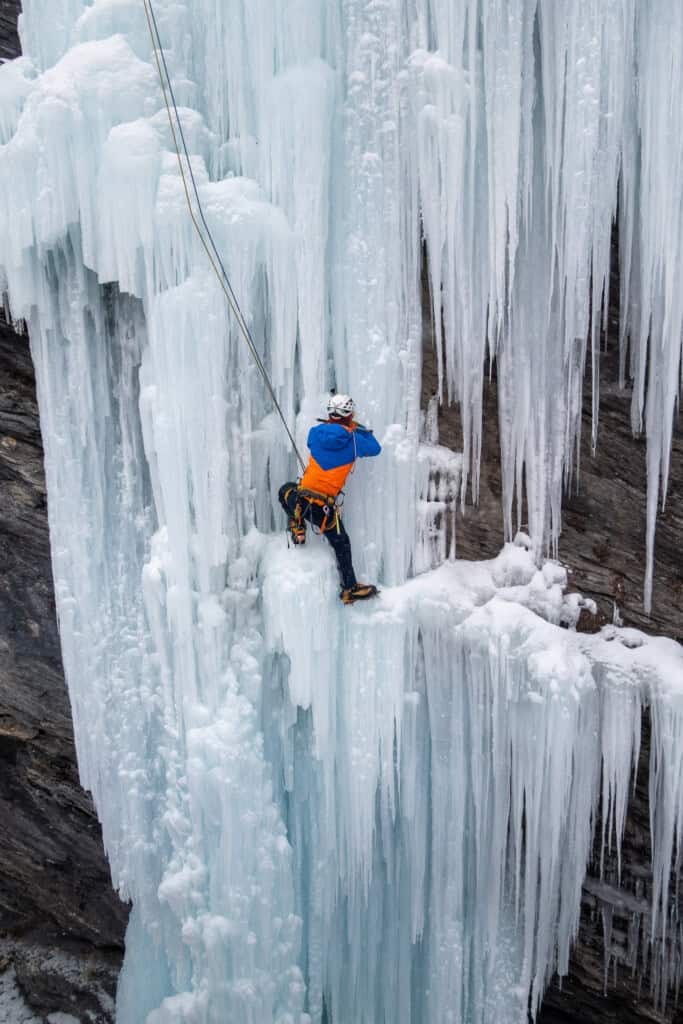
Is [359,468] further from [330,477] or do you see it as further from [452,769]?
[452,769]

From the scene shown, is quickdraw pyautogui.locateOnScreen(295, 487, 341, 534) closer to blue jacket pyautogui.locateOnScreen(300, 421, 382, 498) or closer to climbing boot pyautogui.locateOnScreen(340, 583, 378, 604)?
blue jacket pyautogui.locateOnScreen(300, 421, 382, 498)

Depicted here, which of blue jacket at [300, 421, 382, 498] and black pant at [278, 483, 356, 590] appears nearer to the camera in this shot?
blue jacket at [300, 421, 382, 498]

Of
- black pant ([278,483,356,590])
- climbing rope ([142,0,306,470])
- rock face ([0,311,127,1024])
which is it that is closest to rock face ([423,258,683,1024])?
black pant ([278,483,356,590])

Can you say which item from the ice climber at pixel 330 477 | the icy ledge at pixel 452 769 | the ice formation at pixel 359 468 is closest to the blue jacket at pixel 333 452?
the ice climber at pixel 330 477

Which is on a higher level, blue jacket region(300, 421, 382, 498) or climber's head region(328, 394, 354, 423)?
climber's head region(328, 394, 354, 423)

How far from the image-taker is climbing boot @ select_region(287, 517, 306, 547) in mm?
3967

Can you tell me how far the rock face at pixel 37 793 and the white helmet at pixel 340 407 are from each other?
6.58ft

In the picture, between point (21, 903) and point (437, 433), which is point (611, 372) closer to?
point (437, 433)

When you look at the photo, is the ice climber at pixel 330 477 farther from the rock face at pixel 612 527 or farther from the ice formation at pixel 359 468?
the rock face at pixel 612 527

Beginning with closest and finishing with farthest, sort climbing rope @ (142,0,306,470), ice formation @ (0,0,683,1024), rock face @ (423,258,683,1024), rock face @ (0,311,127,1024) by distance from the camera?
ice formation @ (0,0,683,1024) → climbing rope @ (142,0,306,470) → rock face @ (423,258,683,1024) → rock face @ (0,311,127,1024)

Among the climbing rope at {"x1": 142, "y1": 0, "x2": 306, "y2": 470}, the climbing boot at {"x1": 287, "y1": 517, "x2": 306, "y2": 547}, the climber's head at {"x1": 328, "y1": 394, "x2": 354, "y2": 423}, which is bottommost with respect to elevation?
the climbing boot at {"x1": 287, "y1": 517, "x2": 306, "y2": 547}

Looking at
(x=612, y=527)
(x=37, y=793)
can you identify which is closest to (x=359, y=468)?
(x=612, y=527)

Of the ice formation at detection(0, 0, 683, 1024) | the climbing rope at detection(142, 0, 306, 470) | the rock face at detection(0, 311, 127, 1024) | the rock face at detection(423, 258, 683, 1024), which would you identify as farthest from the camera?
the rock face at detection(0, 311, 127, 1024)

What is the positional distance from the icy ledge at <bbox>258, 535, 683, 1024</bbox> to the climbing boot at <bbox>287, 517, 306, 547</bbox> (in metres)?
0.10
